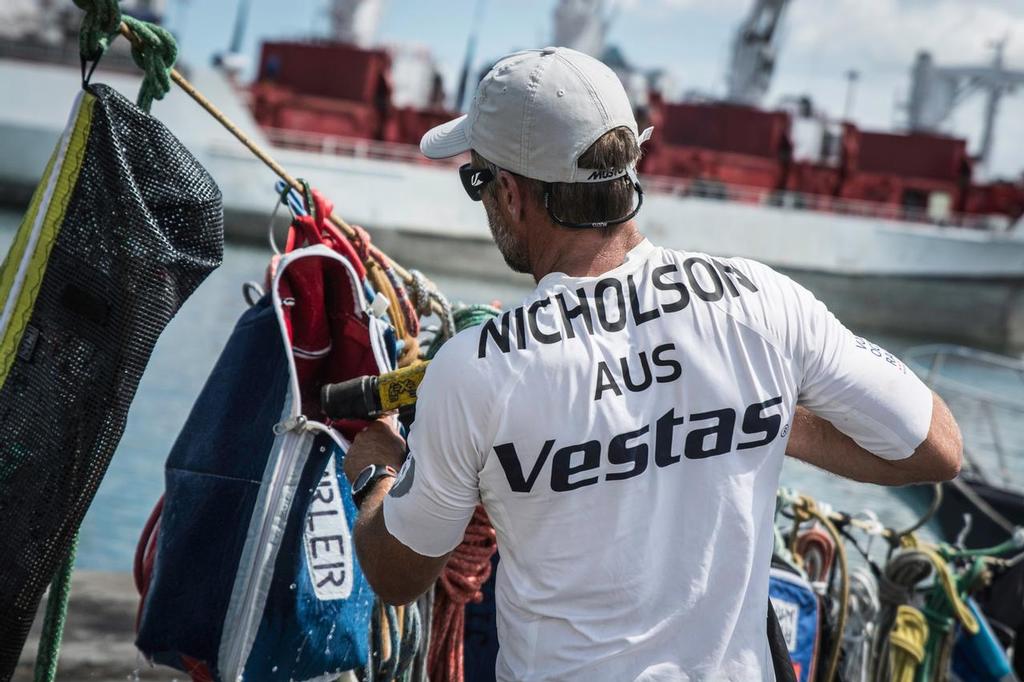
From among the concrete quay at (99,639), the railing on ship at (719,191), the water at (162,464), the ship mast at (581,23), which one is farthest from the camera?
the ship mast at (581,23)

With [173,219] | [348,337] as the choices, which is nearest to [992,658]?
[348,337]

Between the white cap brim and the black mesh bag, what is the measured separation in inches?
16.2

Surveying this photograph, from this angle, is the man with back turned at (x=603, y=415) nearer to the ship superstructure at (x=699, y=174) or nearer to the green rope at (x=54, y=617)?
the green rope at (x=54, y=617)

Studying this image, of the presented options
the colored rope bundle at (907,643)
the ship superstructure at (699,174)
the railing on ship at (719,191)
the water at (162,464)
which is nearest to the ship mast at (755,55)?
the ship superstructure at (699,174)

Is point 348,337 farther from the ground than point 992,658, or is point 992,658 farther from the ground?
point 348,337

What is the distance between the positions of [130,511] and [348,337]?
221 inches

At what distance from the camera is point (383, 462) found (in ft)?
5.23

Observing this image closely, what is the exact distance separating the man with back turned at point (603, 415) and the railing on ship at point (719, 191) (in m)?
24.3

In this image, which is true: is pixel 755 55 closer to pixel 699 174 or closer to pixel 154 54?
pixel 699 174

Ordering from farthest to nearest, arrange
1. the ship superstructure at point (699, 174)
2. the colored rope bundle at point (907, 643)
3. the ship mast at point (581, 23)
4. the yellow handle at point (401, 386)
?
1. the ship mast at point (581, 23)
2. the ship superstructure at point (699, 174)
3. the colored rope bundle at point (907, 643)
4. the yellow handle at point (401, 386)

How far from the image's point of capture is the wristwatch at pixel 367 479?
60.4 inches

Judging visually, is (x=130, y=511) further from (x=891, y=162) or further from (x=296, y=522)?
(x=891, y=162)

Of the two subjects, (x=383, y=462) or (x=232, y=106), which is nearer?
(x=383, y=462)

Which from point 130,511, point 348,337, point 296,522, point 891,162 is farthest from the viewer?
point 891,162
